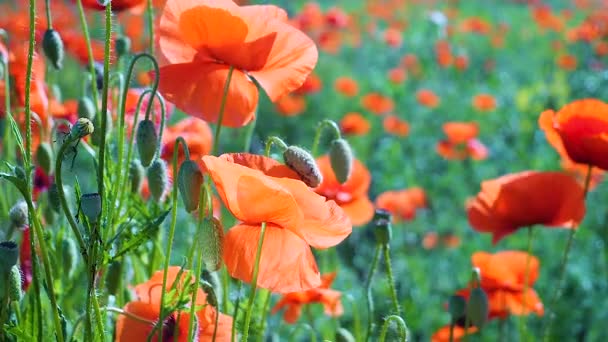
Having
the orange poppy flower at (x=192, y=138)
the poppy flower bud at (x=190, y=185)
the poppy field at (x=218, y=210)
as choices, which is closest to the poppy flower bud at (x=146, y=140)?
the poppy field at (x=218, y=210)

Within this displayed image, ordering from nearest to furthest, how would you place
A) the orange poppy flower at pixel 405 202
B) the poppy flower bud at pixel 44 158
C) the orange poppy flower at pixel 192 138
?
the poppy flower bud at pixel 44 158
the orange poppy flower at pixel 192 138
the orange poppy flower at pixel 405 202

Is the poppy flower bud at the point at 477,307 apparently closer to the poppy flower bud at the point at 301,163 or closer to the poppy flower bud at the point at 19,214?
the poppy flower bud at the point at 301,163

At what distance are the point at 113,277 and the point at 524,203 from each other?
2.06 feet

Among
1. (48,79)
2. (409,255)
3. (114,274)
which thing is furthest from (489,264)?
(409,255)

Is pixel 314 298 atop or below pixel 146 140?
below

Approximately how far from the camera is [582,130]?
1.32 m

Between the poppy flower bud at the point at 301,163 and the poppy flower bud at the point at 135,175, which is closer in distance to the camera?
the poppy flower bud at the point at 301,163

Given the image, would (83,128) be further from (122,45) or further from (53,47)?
(122,45)

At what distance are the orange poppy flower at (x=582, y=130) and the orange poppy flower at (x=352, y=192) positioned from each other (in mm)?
435

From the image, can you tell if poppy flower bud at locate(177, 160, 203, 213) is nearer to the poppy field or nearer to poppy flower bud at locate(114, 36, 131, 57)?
the poppy field

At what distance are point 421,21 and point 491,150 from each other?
15.7 feet

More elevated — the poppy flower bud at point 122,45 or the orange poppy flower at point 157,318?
the poppy flower bud at point 122,45

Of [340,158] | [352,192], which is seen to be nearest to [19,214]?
[340,158]

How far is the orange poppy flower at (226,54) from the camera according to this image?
101cm
